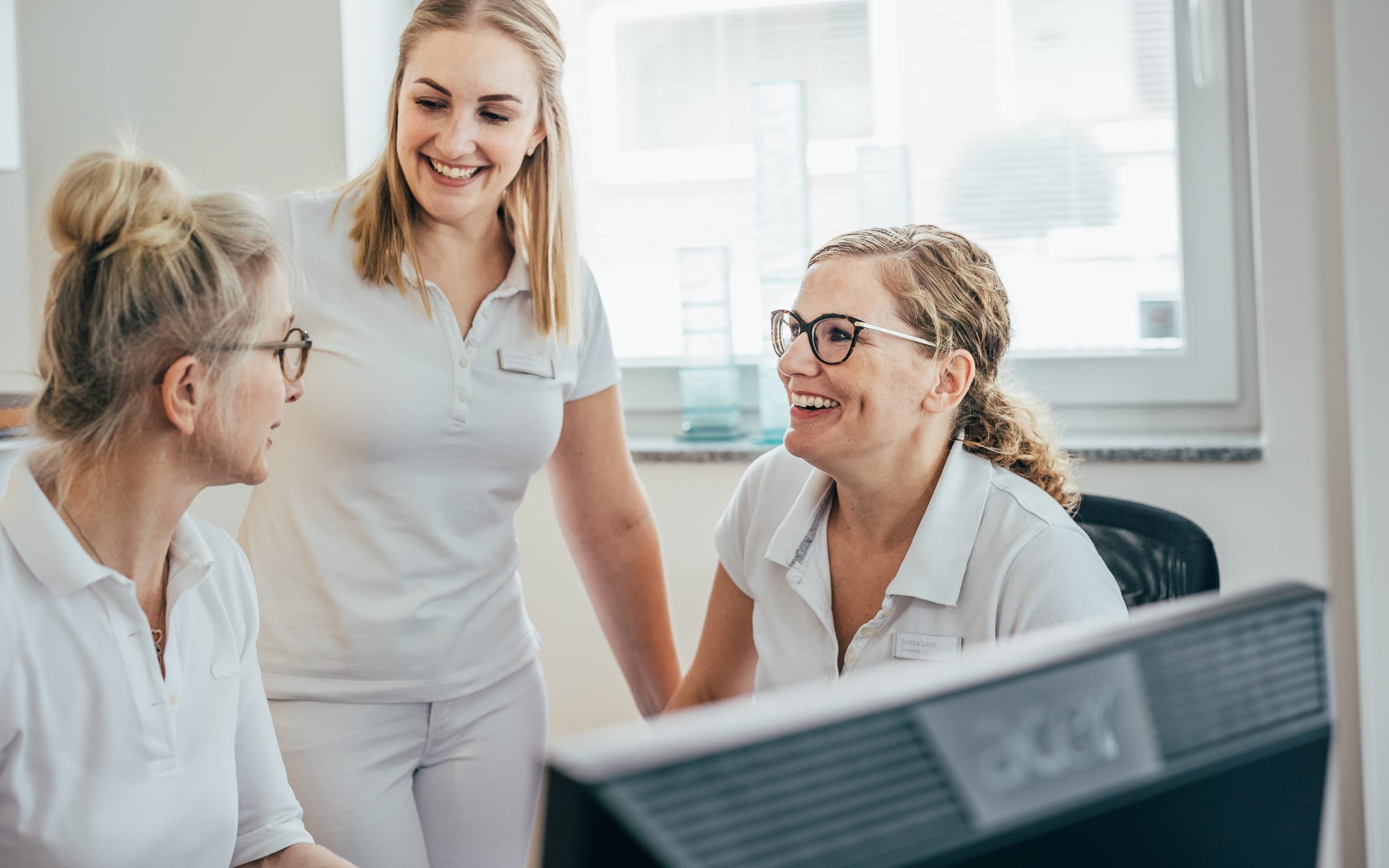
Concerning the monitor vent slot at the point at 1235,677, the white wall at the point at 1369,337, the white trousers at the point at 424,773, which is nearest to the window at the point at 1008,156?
the white wall at the point at 1369,337

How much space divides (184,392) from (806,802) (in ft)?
3.19

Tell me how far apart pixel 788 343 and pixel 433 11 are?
64 cm

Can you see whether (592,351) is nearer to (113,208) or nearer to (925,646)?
(925,646)

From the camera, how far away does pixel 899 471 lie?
149cm

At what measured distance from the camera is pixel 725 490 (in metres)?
2.42

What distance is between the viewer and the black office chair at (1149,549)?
4.58ft

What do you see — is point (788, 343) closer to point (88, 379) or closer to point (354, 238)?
point (354, 238)

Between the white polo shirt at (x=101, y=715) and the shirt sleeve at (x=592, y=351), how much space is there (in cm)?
69

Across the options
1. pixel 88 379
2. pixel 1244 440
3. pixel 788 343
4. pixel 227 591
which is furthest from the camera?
pixel 1244 440

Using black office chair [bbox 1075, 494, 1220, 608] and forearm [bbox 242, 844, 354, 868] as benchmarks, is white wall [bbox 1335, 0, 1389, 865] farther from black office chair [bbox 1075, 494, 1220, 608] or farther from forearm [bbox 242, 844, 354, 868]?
forearm [bbox 242, 844, 354, 868]

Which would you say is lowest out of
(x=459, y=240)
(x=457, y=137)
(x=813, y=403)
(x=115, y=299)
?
(x=813, y=403)

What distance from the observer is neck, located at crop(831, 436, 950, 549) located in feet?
4.85

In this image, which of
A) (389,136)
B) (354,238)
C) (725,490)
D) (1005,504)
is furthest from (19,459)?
(725,490)

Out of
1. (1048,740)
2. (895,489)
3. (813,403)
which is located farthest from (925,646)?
(1048,740)
